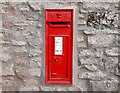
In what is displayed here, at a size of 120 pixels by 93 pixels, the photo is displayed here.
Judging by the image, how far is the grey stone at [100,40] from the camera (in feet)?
13.1

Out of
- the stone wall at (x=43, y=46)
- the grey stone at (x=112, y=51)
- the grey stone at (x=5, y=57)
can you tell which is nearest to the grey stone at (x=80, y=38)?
the stone wall at (x=43, y=46)

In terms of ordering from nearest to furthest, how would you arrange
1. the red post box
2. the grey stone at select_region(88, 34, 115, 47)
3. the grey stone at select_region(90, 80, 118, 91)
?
the red post box, the grey stone at select_region(88, 34, 115, 47), the grey stone at select_region(90, 80, 118, 91)

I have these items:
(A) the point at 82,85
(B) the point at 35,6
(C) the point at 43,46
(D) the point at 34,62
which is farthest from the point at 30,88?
(B) the point at 35,6

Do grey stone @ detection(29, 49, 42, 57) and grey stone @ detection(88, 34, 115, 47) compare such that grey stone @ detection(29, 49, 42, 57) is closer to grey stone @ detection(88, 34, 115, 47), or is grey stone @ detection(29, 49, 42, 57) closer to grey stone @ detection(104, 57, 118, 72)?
grey stone @ detection(88, 34, 115, 47)

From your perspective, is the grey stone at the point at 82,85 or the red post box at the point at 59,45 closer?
the red post box at the point at 59,45

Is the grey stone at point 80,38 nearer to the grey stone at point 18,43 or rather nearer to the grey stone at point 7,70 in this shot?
the grey stone at point 18,43

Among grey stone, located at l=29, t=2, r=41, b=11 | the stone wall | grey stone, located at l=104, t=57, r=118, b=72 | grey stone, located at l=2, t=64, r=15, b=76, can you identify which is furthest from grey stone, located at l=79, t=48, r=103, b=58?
grey stone, located at l=2, t=64, r=15, b=76

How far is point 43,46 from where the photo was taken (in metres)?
3.99

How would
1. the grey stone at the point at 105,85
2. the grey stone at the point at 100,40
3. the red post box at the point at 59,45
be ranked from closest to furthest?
1. the red post box at the point at 59,45
2. the grey stone at the point at 100,40
3. the grey stone at the point at 105,85

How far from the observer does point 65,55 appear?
3961 mm

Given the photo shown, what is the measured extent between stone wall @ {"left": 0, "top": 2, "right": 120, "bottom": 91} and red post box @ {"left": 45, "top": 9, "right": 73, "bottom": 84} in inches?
3.7

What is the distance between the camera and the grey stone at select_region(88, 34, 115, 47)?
398cm

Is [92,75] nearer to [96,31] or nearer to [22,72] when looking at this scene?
[96,31]

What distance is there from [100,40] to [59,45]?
565 mm
